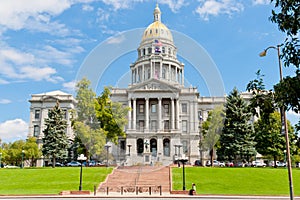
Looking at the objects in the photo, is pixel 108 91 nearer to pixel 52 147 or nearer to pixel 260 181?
pixel 52 147

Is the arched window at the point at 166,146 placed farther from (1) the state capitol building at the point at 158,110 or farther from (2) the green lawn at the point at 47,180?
(2) the green lawn at the point at 47,180

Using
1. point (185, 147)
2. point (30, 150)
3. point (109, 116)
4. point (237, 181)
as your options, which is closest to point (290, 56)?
point (237, 181)

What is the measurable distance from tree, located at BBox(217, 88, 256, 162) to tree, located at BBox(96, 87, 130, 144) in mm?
15182

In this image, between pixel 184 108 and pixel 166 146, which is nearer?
pixel 166 146

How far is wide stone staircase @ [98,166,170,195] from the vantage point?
2802 cm

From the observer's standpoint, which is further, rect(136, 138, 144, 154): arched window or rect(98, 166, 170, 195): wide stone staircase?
rect(136, 138, 144, 154): arched window

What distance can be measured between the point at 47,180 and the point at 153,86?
37572 mm

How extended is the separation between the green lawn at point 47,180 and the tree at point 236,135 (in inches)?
704

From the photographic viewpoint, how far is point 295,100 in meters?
8.31

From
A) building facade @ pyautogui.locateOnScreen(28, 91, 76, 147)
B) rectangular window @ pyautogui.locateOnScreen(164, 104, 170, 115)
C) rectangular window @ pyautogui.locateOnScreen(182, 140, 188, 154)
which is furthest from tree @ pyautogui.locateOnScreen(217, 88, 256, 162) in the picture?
building facade @ pyautogui.locateOnScreen(28, 91, 76, 147)

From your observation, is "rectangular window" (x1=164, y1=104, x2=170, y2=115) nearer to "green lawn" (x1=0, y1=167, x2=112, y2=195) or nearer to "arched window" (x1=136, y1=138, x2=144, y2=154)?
"arched window" (x1=136, y1=138, x2=144, y2=154)

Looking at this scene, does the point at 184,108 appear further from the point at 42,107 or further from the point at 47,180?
the point at 47,180

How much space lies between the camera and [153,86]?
6688 cm

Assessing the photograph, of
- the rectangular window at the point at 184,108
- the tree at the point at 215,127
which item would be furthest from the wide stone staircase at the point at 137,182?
the rectangular window at the point at 184,108
